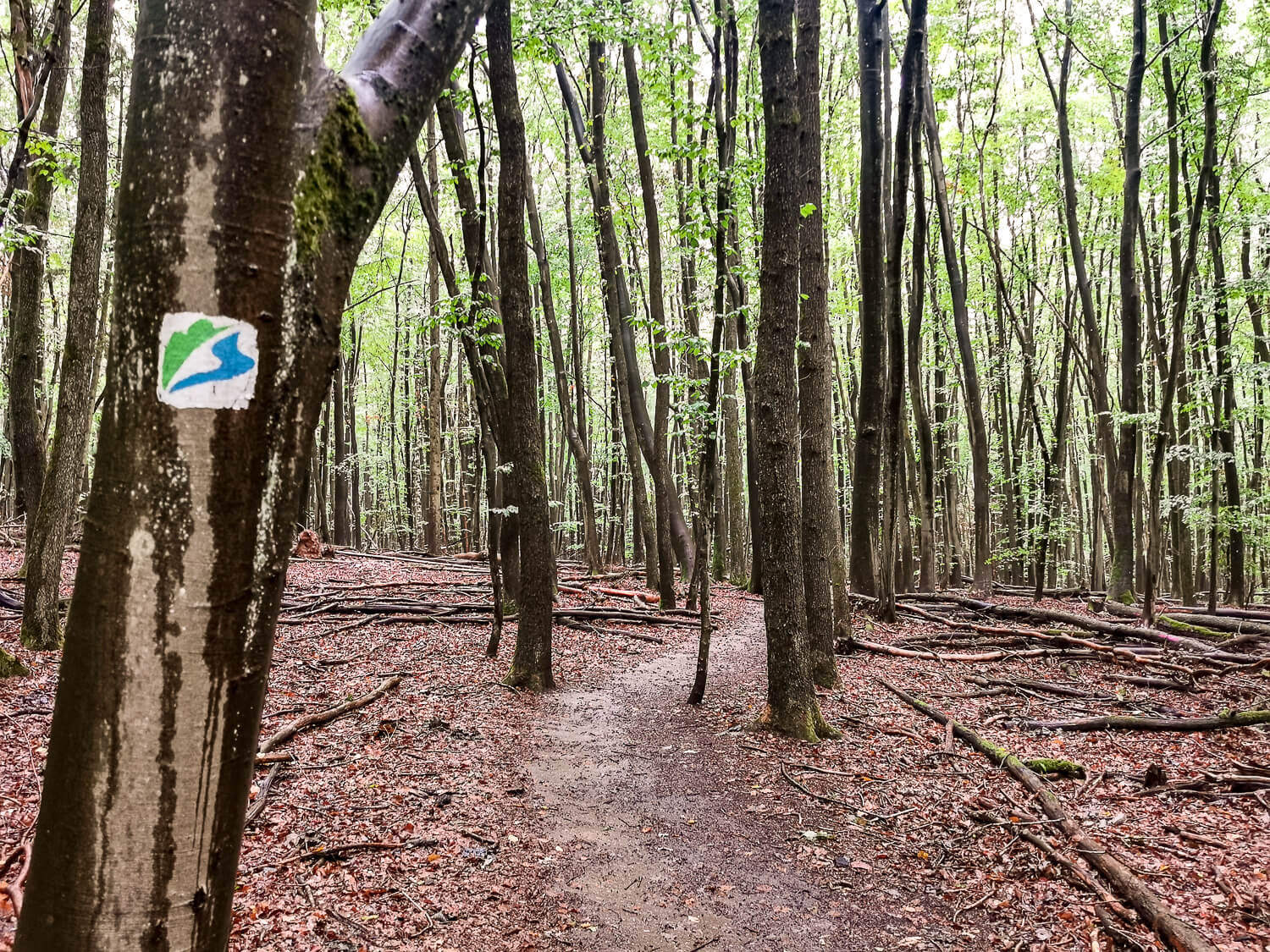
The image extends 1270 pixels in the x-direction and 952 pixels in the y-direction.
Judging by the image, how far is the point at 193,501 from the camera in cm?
150

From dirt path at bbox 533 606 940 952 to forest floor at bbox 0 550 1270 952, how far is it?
2 centimetres

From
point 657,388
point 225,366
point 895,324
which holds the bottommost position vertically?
point 225,366

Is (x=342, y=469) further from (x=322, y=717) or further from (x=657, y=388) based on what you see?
(x=322, y=717)

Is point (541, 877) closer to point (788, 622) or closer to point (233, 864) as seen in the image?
point (233, 864)

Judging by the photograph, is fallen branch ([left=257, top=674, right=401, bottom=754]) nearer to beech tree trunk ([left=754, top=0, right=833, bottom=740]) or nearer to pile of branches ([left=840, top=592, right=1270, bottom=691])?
beech tree trunk ([left=754, top=0, right=833, bottom=740])

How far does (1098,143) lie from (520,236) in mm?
17835

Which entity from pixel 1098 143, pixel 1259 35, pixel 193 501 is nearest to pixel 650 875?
pixel 193 501

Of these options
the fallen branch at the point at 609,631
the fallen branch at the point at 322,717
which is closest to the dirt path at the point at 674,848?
the fallen branch at the point at 322,717

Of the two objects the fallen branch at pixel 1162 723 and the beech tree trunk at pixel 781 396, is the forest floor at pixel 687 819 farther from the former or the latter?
the beech tree trunk at pixel 781 396

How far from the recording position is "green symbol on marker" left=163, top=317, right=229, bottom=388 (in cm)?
151

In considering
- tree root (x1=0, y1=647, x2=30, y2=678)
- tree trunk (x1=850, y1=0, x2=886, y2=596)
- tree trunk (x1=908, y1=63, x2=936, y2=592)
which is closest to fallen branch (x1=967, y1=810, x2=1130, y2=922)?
tree trunk (x1=850, y1=0, x2=886, y2=596)

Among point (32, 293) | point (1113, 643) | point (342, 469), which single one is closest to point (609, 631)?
point (1113, 643)

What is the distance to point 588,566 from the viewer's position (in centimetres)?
1817

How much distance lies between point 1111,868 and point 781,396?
4.13m
